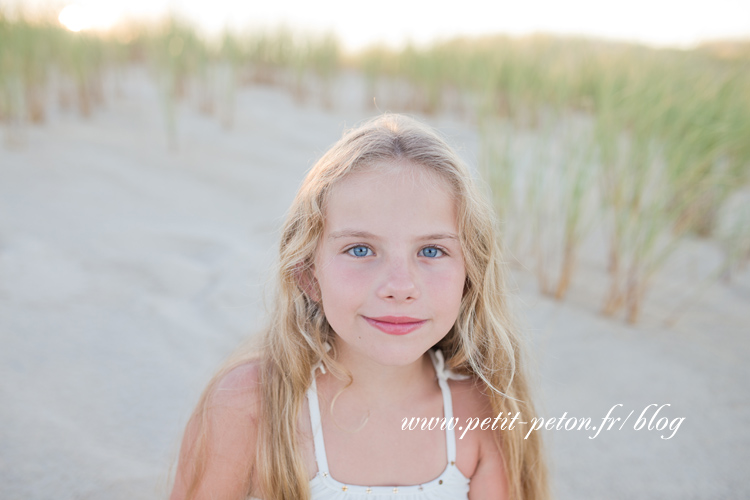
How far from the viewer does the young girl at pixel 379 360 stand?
3.56ft

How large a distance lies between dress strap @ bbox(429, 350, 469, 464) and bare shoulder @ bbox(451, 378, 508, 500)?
0.07ft

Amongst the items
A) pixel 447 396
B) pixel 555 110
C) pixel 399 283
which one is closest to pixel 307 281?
pixel 399 283

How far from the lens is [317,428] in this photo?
4.01 feet

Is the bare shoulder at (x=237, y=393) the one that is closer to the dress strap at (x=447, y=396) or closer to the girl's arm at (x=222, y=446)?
the girl's arm at (x=222, y=446)

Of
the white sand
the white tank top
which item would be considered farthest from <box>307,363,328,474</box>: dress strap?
the white sand

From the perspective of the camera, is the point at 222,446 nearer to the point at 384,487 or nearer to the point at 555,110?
the point at 384,487

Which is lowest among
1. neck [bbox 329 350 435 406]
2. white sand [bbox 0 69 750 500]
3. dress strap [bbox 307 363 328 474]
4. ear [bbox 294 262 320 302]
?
white sand [bbox 0 69 750 500]

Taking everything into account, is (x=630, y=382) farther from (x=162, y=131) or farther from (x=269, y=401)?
(x=162, y=131)

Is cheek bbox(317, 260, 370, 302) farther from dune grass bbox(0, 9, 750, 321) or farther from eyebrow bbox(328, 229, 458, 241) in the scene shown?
dune grass bbox(0, 9, 750, 321)

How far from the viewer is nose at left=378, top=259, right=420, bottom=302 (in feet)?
3.38

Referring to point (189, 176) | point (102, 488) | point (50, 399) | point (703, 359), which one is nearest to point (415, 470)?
point (102, 488)

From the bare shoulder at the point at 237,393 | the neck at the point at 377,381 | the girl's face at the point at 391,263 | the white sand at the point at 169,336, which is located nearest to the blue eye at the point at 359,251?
the girl's face at the point at 391,263

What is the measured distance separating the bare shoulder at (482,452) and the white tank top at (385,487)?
0.10 feet

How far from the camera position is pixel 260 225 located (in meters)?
3.25
